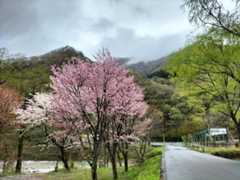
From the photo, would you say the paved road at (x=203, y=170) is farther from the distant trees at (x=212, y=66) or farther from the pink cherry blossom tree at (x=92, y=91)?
the distant trees at (x=212, y=66)

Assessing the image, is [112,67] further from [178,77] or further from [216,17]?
[178,77]

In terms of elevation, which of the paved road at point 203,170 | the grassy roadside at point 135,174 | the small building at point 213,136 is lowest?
the grassy roadside at point 135,174

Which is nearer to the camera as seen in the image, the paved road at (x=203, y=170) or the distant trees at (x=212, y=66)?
the paved road at (x=203, y=170)

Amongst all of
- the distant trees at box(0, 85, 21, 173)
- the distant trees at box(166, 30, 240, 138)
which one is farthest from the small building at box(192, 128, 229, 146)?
the distant trees at box(0, 85, 21, 173)

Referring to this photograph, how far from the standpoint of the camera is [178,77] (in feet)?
70.4

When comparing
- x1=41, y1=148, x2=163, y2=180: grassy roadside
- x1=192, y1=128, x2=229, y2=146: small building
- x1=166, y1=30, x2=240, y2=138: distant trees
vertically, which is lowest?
x1=41, y1=148, x2=163, y2=180: grassy roadside

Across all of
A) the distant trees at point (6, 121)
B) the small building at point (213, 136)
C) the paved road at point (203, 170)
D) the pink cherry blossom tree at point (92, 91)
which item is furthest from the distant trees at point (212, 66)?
the distant trees at point (6, 121)

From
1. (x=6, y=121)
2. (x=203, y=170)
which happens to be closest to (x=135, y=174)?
(x=203, y=170)

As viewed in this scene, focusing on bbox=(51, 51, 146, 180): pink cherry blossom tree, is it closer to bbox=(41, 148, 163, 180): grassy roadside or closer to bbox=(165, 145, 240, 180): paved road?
bbox=(41, 148, 163, 180): grassy roadside

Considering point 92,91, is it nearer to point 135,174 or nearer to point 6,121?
point 135,174

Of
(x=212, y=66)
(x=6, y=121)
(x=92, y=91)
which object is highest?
(x=212, y=66)

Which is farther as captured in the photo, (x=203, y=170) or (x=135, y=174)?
(x=135, y=174)

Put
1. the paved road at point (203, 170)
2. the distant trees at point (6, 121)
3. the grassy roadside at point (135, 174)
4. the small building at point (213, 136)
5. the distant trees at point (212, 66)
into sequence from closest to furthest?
the paved road at point (203, 170)
the grassy roadside at point (135, 174)
the distant trees at point (212, 66)
the distant trees at point (6, 121)
the small building at point (213, 136)

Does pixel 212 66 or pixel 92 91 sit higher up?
pixel 212 66
